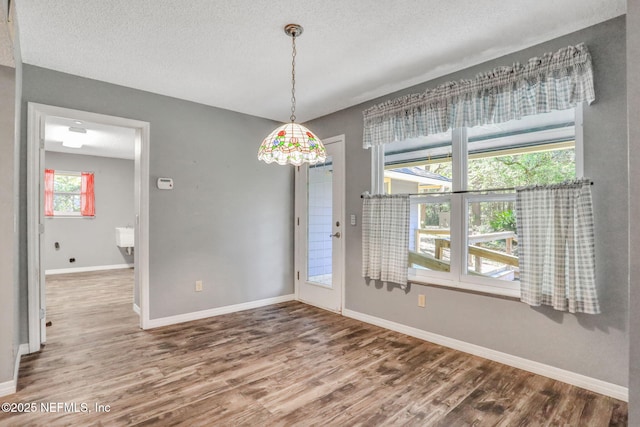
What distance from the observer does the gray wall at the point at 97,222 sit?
6.64 meters

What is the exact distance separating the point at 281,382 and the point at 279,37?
2.55 metres

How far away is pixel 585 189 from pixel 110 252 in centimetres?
826

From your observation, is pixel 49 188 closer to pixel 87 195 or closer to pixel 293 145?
pixel 87 195

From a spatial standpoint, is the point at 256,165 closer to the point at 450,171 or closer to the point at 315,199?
the point at 315,199

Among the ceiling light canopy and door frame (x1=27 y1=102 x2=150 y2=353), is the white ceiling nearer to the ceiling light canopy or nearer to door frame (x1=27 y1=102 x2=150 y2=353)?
the ceiling light canopy

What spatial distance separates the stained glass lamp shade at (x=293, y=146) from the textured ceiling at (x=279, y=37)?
0.77 m

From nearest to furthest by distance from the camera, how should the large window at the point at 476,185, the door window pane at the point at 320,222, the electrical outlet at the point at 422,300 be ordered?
the large window at the point at 476,185 < the electrical outlet at the point at 422,300 < the door window pane at the point at 320,222

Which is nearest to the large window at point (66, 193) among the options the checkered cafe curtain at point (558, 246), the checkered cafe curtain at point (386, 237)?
the checkered cafe curtain at point (386, 237)

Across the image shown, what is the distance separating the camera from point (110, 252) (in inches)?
285

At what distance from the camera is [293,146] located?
2205 millimetres

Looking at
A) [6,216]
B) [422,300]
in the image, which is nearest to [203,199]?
[6,216]

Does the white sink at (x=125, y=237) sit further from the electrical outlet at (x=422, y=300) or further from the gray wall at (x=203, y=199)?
the electrical outlet at (x=422, y=300)

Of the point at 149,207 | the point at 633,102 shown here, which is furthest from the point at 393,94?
the point at 149,207

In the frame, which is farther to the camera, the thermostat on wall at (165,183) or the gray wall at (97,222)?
the gray wall at (97,222)
